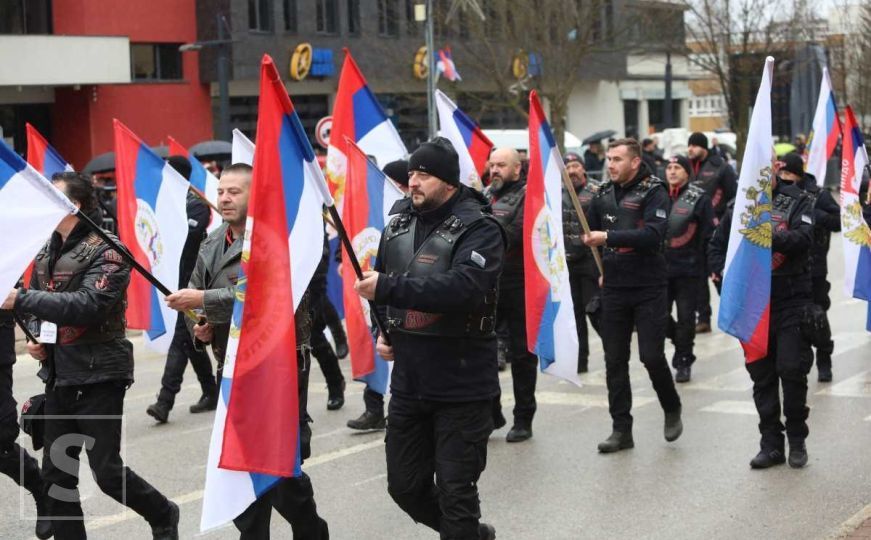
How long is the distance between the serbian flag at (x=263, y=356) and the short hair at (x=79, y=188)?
1.39m

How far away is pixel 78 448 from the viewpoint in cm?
583

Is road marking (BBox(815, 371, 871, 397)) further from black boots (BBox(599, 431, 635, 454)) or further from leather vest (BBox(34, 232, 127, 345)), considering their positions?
leather vest (BBox(34, 232, 127, 345))

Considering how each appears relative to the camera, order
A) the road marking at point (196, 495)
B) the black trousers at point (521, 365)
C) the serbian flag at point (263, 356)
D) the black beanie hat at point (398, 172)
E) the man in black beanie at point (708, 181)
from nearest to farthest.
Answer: the serbian flag at point (263, 356) < the road marking at point (196, 495) < the black trousers at point (521, 365) < the black beanie hat at point (398, 172) < the man in black beanie at point (708, 181)

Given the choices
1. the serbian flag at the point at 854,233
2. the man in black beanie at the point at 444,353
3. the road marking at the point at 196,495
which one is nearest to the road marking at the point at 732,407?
the serbian flag at the point at 854,233

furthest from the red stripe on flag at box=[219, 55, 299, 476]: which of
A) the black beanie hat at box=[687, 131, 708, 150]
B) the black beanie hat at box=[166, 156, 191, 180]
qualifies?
the black beanie hat at box=[687, 131, 708, 150]

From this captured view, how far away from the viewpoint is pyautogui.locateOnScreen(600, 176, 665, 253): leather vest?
8.20 m

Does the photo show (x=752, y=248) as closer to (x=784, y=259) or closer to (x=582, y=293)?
(x=784, y=259)

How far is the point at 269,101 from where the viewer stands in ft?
16.0

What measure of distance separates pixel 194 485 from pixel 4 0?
2749 centimetres

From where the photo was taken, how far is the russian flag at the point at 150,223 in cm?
947

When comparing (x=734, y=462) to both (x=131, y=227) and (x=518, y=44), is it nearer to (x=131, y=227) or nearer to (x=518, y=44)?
(x=131, y=227)

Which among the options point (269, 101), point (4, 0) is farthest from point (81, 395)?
point (4, 0)

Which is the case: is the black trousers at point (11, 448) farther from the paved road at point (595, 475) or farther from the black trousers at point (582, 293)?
the black trousers at point (582, 293)

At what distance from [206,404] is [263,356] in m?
5.52
